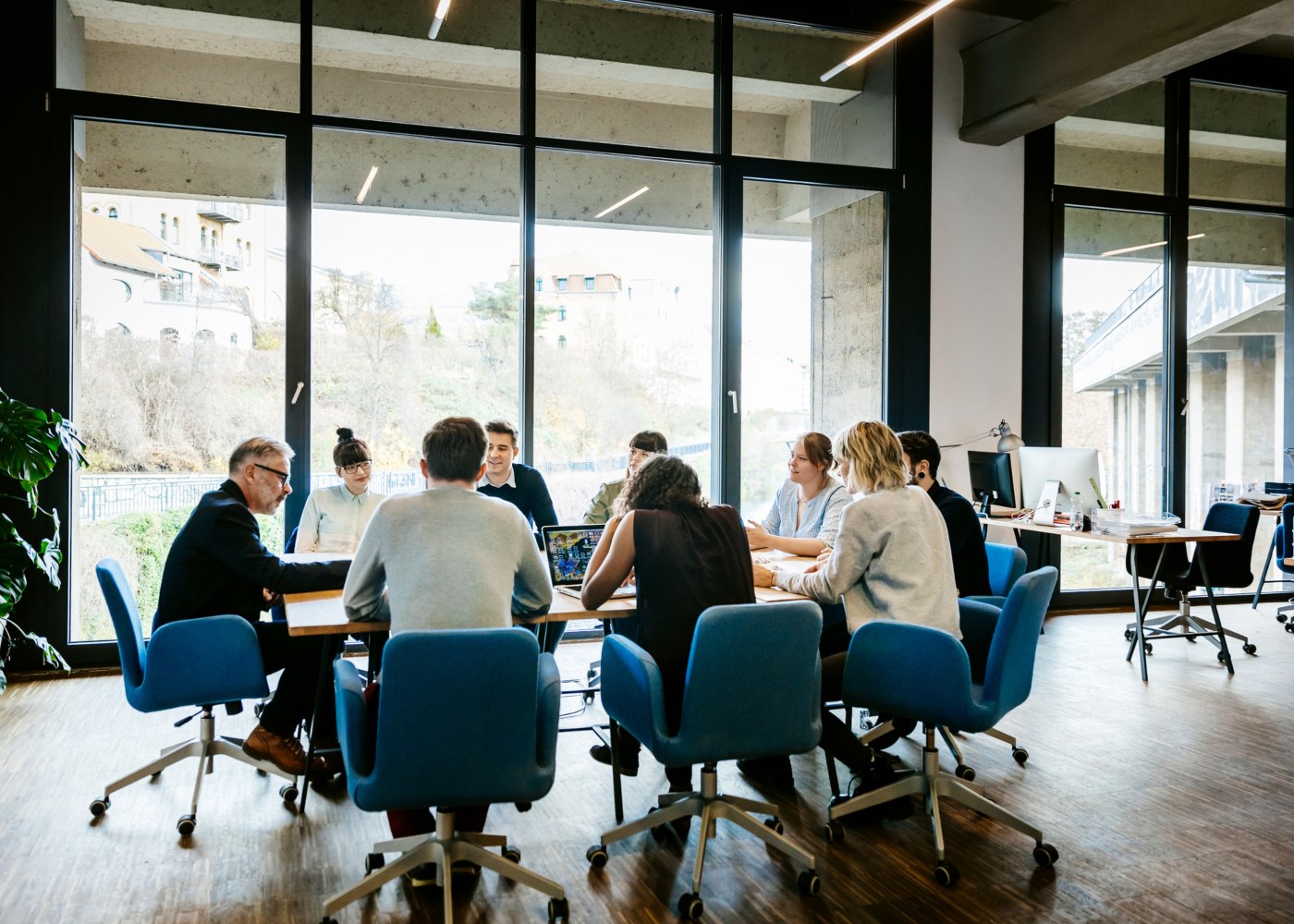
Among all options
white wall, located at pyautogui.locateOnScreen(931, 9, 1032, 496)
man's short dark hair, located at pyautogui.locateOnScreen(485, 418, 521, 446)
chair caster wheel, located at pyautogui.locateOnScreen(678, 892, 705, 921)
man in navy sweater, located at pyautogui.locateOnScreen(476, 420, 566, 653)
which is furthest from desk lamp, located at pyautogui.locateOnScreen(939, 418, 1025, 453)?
chair caster wheel, located at pyautogui.locateOnScreen(678, 892, 705, 921)

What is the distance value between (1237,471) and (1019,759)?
530 centimetres

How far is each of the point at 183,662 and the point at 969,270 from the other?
588cm

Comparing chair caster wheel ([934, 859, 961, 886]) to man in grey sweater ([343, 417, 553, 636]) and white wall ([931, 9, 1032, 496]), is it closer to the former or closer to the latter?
man in grey sweater ([343, 417, 553, 636])

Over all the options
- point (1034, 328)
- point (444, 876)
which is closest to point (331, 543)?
point (444, 876)

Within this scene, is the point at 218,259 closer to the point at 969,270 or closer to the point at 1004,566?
the point at 1004,566

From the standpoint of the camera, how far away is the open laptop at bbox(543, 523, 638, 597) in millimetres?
3719

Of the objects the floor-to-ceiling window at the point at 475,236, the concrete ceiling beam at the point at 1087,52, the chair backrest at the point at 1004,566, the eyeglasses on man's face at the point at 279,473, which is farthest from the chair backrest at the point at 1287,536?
the eyeglasses on man's face at the point at 279,473

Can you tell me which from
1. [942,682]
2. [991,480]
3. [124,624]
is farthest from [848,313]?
[124,624]

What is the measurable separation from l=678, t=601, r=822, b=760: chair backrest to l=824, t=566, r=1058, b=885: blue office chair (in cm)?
39

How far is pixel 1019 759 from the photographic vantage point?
4.03 m

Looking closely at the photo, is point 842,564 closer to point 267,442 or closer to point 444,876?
point 444,876

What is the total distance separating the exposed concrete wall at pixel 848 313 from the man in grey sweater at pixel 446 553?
4.31 metres

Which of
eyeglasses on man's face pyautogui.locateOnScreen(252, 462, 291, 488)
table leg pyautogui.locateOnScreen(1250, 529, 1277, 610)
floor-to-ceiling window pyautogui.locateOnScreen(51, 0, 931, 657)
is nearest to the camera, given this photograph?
eyeglasses on man's face pyautogui.locateOnScreen(252, 462, 291, 488)

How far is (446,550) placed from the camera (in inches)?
108
